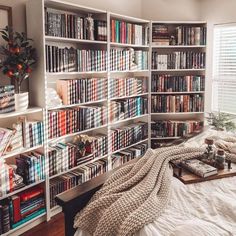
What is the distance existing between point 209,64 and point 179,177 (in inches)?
103

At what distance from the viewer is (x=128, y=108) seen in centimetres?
362

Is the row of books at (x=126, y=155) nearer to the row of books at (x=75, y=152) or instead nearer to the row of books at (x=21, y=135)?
the row of books at (x=75, y=152)


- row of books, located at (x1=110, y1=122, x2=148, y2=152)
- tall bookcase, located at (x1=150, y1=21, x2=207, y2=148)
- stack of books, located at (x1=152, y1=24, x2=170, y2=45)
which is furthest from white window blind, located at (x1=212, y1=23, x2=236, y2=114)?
row of books, located at (x1=110, y1=122, x2=148, y2=152)

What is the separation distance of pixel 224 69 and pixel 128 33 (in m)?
1.46

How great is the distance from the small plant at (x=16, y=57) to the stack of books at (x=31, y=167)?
60cm

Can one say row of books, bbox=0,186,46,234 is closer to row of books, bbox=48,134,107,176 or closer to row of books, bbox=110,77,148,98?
row of books, bbox=48,134,107,176

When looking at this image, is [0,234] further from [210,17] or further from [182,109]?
[210,17]

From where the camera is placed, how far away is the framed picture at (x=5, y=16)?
7.94 ft

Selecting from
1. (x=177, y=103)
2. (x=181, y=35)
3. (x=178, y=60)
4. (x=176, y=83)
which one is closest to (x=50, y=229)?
(x=177, y=103)

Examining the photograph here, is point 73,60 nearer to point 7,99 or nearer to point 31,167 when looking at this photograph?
point 7,99

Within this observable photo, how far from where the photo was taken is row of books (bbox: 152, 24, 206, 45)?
3803 millimetres

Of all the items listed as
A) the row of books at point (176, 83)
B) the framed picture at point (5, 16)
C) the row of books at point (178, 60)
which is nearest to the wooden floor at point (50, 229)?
the framed picture at point (5, 16)

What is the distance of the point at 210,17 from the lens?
3.93 m

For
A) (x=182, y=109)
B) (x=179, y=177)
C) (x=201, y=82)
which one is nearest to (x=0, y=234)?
(x=179, y=177)
